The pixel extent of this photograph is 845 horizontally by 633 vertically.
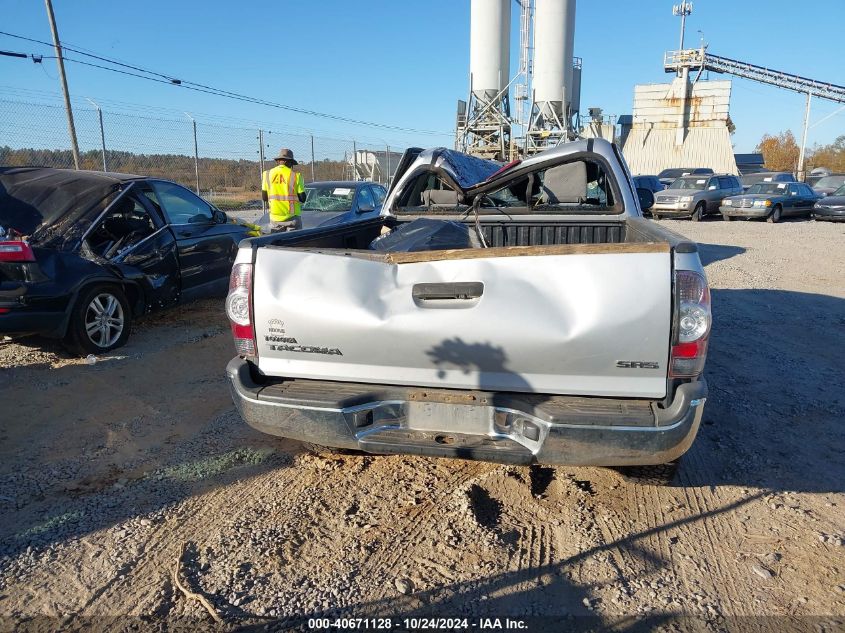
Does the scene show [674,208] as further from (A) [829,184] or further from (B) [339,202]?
(B) [339,202]

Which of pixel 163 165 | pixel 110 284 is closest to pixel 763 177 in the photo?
pixel 163 165

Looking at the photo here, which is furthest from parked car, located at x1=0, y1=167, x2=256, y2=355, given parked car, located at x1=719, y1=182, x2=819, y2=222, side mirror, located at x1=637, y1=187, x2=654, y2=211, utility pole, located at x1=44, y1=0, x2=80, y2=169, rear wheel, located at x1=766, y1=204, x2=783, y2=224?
rear wheel, located at x1=766, y1=204, x2=783, y2=224

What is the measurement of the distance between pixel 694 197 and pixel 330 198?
14.8m

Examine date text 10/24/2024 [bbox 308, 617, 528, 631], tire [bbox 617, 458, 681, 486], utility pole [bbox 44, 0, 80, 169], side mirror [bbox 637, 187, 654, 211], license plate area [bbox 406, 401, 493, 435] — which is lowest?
date text 10/24/2024 [bbox 308, 617, 528, 631]

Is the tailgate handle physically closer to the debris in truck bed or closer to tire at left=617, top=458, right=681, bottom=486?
the debris in truck bed

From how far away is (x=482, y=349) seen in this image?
8.54 ft

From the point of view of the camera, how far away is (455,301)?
2.63 m

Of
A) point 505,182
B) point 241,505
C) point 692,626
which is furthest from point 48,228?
point 692,626

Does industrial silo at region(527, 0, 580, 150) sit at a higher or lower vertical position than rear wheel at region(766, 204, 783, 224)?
higher

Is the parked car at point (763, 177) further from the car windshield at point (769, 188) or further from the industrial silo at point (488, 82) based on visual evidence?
the industrial silo at point (488, 82)

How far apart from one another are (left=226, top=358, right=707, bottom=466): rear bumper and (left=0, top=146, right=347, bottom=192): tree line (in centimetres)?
807

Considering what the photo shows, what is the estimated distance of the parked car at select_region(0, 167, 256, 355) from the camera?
16.1ft

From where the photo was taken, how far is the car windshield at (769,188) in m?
21.3

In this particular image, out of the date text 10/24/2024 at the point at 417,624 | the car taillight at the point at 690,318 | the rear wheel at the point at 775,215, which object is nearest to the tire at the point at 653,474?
the car taillight at the point at 690,318
